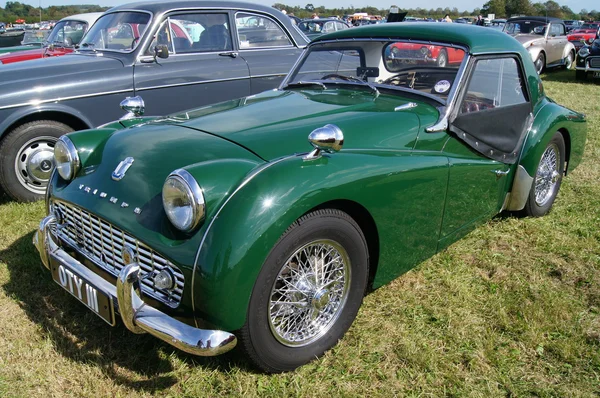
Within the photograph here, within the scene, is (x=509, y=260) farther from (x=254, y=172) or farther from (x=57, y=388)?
(x=57, y=388)

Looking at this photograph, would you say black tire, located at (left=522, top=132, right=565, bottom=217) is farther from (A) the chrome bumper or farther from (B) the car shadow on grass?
(A) the chrome bumper

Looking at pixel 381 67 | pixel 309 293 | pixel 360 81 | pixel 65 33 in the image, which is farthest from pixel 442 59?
pixel 65 33

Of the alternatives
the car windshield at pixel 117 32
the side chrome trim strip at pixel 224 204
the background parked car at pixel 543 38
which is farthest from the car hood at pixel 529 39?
the side chrome trim strip at pixel 224 204

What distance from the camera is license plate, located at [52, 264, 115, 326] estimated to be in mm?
2219

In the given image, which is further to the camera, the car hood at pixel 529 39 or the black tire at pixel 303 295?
the car hood at pixel 529 39

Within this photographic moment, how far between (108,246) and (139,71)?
2.94 m

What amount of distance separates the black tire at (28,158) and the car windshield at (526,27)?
12.6 metres

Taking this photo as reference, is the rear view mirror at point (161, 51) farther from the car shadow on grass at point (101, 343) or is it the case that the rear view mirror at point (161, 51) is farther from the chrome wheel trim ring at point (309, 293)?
the chrome wheel trim ring at point (309, 293)

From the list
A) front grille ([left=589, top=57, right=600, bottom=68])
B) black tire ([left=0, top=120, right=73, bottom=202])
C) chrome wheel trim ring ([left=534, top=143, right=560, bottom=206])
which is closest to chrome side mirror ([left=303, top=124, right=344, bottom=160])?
chrome wheel trim ring ([left=534, top=143, right=560, bottom=206])

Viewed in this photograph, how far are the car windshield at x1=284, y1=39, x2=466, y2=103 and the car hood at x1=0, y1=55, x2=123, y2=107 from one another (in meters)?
2.01

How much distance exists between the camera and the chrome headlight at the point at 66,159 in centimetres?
273

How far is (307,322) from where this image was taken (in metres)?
2.45

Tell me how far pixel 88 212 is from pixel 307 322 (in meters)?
1.17

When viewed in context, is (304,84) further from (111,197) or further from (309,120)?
(111,197)
